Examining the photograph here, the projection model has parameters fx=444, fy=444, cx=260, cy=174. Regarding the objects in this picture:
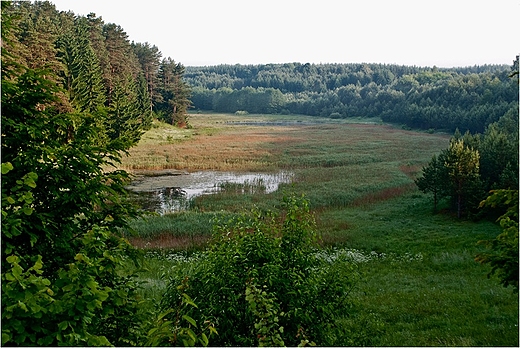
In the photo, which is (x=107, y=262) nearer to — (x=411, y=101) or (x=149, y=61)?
(x=149, y=61)

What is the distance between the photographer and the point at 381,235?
22.8 metres

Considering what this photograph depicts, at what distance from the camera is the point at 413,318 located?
12.0 meters

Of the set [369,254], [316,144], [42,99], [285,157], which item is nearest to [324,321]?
[42,99]

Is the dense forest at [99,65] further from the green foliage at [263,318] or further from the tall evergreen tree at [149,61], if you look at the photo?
the green foliage at [263,318]

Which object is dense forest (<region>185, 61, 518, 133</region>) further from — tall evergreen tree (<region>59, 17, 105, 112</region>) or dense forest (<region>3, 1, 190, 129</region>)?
tall evergreen tree (<region>59, 17, 105, 112</region>)

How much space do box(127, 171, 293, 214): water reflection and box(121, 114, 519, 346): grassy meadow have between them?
149 centimetres

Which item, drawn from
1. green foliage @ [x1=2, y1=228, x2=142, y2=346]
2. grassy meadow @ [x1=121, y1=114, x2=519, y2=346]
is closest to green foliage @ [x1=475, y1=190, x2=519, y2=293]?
grassy meadow @ [x1=121, y1=114, x2=519, y2=346]

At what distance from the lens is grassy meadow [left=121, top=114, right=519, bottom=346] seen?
11500 mm

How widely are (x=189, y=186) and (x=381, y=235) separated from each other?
60.5 ft

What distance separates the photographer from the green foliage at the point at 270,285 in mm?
6359

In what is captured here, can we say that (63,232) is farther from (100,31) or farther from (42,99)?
(100,31)

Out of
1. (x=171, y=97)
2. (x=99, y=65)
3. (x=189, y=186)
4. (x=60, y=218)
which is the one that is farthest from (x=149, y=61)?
(x=60, y=218)

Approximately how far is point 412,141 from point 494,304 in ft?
193

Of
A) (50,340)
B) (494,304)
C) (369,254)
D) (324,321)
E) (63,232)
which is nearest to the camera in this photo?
(50,340)
